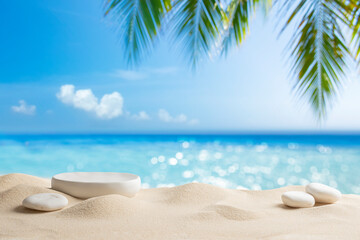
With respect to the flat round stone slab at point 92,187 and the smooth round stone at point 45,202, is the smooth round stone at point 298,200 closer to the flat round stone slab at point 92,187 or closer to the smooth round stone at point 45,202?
the flat round stone slab at point 92,187

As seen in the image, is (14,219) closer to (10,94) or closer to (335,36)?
(335,36)

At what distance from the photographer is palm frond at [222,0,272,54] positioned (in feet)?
8.03

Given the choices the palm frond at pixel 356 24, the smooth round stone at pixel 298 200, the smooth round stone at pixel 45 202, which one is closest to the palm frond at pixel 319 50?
the palm frond at pixel 356 24

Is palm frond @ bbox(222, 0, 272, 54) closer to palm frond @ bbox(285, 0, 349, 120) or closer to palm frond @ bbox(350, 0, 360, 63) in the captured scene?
palm frond @ bbox(285, 0, 349, 120)

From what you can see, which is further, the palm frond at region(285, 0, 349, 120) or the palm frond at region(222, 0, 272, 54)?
the palm frond at region(222, 0, 272, 54)

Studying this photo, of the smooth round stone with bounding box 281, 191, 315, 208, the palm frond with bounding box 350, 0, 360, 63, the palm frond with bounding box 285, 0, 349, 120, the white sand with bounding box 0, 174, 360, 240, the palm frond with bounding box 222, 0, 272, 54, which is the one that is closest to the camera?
the white sand with bounding box 0, 174, 360, 240

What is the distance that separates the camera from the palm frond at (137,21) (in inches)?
76.4

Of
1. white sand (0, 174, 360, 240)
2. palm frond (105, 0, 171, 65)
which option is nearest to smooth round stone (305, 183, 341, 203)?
white sand (0, 174, 360, 240)

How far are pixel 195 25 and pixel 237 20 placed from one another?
0.49 metres

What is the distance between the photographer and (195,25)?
7.19 feet

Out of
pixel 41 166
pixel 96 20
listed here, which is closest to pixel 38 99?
pixel 96 20

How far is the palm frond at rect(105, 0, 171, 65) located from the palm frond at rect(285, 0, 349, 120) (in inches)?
31.0

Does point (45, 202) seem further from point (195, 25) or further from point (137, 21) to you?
point (195, 25)

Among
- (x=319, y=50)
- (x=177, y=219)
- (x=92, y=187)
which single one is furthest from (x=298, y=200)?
(x=92, y=187)
